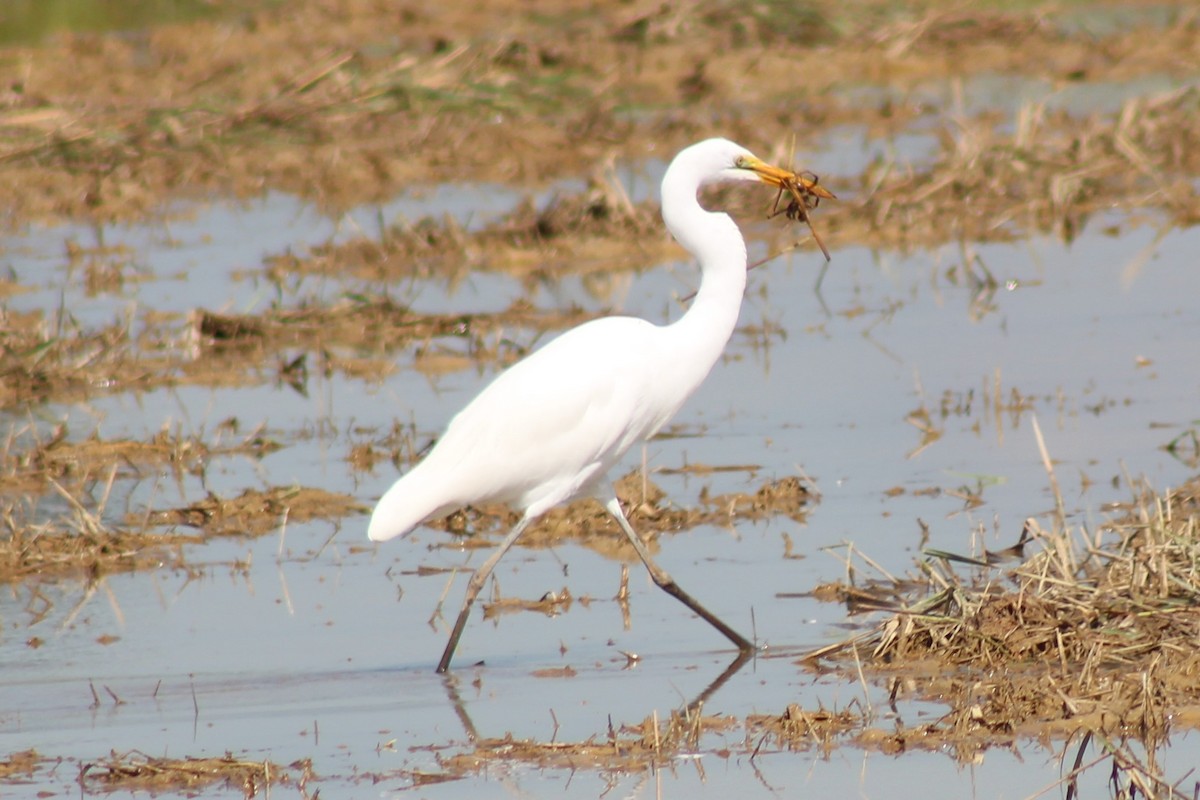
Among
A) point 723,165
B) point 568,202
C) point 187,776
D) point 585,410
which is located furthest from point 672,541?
point 568,202

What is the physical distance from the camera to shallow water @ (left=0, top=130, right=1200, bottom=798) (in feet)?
18.2

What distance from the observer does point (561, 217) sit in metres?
13.5

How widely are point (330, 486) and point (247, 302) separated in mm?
4078

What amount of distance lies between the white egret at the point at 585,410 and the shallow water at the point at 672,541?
394 millimetres

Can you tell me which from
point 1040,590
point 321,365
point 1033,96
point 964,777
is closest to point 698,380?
point 1040,590

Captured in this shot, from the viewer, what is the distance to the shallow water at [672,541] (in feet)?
18.2

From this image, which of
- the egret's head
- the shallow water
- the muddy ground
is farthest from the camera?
the egret's head

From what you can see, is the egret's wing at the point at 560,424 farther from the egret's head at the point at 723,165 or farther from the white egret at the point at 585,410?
the egret's head at the point at 723,165

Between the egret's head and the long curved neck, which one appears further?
the egret's head

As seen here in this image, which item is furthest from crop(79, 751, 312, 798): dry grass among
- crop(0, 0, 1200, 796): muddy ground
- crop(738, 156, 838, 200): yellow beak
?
crop(738, 156, 838, 200): yellow beak

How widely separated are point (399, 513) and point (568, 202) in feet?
24.6

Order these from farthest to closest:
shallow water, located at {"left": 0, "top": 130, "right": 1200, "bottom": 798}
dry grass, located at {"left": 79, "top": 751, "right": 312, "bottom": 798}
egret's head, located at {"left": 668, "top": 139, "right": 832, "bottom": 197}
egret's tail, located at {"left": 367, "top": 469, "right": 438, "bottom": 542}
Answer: egret's head, located at {"left": 668, "top": 139, "right": 832, "bottom": 197} → egret's tail, located at {"left": 367, "top": 469, "right": 438, "bottom": 542} → shallow water, located at {"left": 0, "top": 130, "right": 1200, "bottom": 798} → dry grass, located at {"left": 79, "top": 751, "right": 312, "bottom": 798}

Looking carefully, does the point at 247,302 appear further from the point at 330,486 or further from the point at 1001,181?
the point at 1001,181

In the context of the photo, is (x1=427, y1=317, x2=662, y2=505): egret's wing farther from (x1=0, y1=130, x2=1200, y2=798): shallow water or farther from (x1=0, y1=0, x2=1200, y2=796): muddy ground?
(x1=0, y1=0, x2=1200, y2=796): muddy ground
